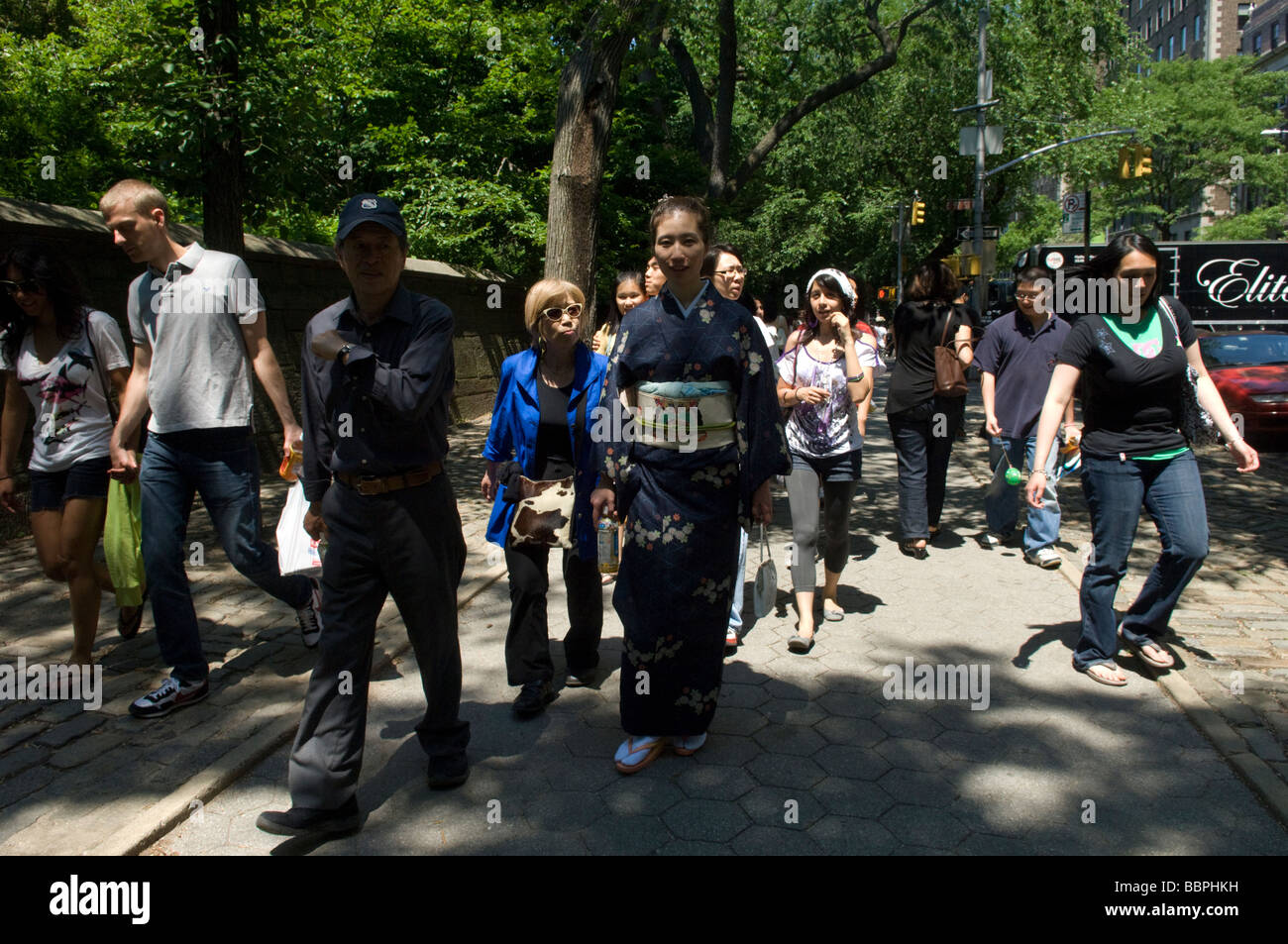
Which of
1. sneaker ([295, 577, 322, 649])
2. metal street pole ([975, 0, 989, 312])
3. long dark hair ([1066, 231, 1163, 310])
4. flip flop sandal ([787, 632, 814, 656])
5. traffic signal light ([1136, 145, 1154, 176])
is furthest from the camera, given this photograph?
metal street pole ([975, 0, 989, 312])

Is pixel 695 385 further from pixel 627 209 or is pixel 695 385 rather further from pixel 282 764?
pixel 627 209

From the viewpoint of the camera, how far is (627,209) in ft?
58.9

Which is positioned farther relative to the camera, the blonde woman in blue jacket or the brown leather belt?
the blonde woman in blue jacket

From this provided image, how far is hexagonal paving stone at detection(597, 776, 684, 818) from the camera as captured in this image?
11.2 feet

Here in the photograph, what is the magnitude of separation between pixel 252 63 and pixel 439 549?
5.32m

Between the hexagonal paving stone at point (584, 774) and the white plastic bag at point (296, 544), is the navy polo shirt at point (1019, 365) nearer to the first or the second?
the hexagonal paving stone at point (584, 774)

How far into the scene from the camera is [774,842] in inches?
126

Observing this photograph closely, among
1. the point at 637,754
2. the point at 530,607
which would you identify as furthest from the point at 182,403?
the point at 637,754

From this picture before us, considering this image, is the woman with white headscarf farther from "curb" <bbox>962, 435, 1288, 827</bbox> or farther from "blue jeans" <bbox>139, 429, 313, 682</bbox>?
"blue jeans" <bbox>139, 429, 313, 682</bbox>

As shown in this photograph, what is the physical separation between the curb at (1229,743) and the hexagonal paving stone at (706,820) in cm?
180

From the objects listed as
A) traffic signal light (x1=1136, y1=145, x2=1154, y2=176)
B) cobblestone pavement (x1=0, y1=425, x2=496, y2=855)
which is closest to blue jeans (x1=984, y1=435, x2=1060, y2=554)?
cobblestone pavement (x1=0, y1=425, x2=496, y2=855)

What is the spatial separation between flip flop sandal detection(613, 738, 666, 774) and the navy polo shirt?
444cm

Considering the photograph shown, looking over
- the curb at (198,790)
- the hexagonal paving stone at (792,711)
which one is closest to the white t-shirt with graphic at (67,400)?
the curb at (198,790)

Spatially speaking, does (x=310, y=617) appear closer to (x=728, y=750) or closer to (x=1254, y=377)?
(x=728, y=750)
